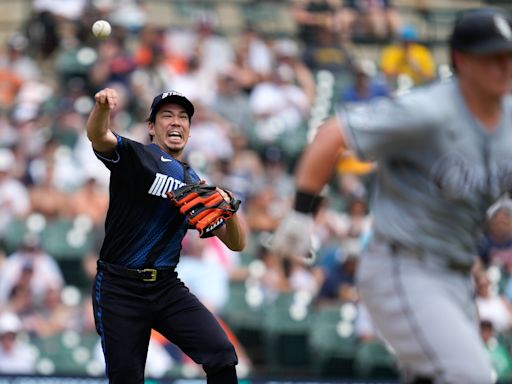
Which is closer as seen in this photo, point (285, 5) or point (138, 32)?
point (138, 32)

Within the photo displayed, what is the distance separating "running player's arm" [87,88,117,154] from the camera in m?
5.46

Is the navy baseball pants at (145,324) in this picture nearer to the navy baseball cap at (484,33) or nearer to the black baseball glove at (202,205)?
the black baseball glove at (202,205)

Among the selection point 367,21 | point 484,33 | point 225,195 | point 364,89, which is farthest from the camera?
point 367,21

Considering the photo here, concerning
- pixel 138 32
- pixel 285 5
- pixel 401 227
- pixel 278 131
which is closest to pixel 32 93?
pixel 138 32

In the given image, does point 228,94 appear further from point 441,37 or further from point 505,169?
point 505,169

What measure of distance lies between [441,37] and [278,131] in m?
4.05

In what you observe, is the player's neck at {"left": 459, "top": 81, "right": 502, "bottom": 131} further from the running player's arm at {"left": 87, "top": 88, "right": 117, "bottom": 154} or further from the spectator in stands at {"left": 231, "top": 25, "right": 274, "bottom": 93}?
the spectator in stands at {"left": 231, "top": 25, "right": 274, "bottom": 93}

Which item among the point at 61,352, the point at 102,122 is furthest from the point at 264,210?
the point at 102,122

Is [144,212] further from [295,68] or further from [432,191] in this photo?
[295,68]

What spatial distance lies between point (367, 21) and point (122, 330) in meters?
11.3

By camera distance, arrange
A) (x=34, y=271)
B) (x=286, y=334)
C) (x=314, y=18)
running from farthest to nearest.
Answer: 1. (x=314, y=18)
2. (x=286, y=334)
3. (x=34, y=271)

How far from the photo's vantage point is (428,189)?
15.0ft

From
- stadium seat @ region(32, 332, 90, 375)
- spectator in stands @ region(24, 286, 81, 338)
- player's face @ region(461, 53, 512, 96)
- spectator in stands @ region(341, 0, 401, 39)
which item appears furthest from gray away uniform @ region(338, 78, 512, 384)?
spectator in stands @ region(341, 0, 401, 39)

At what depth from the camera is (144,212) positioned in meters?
5.97
